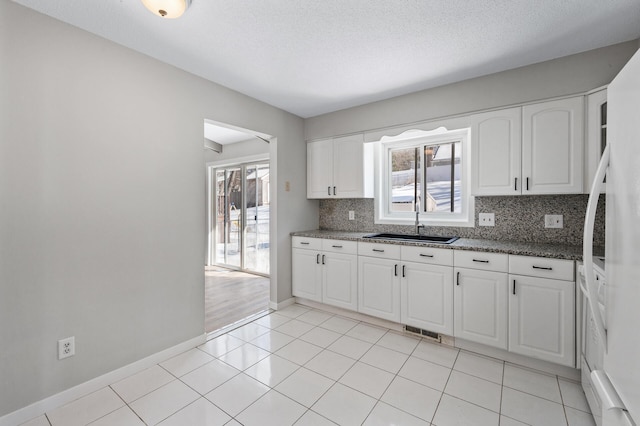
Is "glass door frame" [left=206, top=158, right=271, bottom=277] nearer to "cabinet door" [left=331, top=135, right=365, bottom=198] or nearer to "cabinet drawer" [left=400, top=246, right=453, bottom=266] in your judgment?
"cabinet door" [left=331, top=135, right=365, bottom=198]

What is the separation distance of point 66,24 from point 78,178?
0.99 m

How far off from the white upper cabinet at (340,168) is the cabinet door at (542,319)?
1776 mm

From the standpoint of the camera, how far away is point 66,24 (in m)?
1.80

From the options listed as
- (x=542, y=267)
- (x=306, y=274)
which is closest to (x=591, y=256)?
(x=542, y=267)

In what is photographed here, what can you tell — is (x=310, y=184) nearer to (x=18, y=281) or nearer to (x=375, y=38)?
(x=375, y=38)

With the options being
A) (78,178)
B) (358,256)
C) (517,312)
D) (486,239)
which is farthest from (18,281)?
(486,239)

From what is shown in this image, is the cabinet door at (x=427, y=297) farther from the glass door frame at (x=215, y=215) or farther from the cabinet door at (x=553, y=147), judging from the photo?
the glass door frame at (x=215, y=215)

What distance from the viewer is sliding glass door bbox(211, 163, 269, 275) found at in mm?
4918

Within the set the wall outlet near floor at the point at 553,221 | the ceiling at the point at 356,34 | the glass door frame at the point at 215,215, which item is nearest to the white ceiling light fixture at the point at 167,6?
the ceiling at the point at 356,34

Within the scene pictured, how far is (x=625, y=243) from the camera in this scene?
29.0 inches

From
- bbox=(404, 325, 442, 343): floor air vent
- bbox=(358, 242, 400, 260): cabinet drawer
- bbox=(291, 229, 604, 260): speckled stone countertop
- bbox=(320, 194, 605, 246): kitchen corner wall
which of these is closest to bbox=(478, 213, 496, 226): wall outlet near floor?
bbox=(320, 194, 605, 246): kitchen corner wall

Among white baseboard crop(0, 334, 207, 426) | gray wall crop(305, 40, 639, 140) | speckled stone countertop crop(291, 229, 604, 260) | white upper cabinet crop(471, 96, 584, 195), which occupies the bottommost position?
white baseboard crop(0, 334, 207, 426)

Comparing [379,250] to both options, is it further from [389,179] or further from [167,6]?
[167,6]

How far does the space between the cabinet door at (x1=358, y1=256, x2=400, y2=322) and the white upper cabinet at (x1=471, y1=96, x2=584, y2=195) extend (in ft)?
3.58
